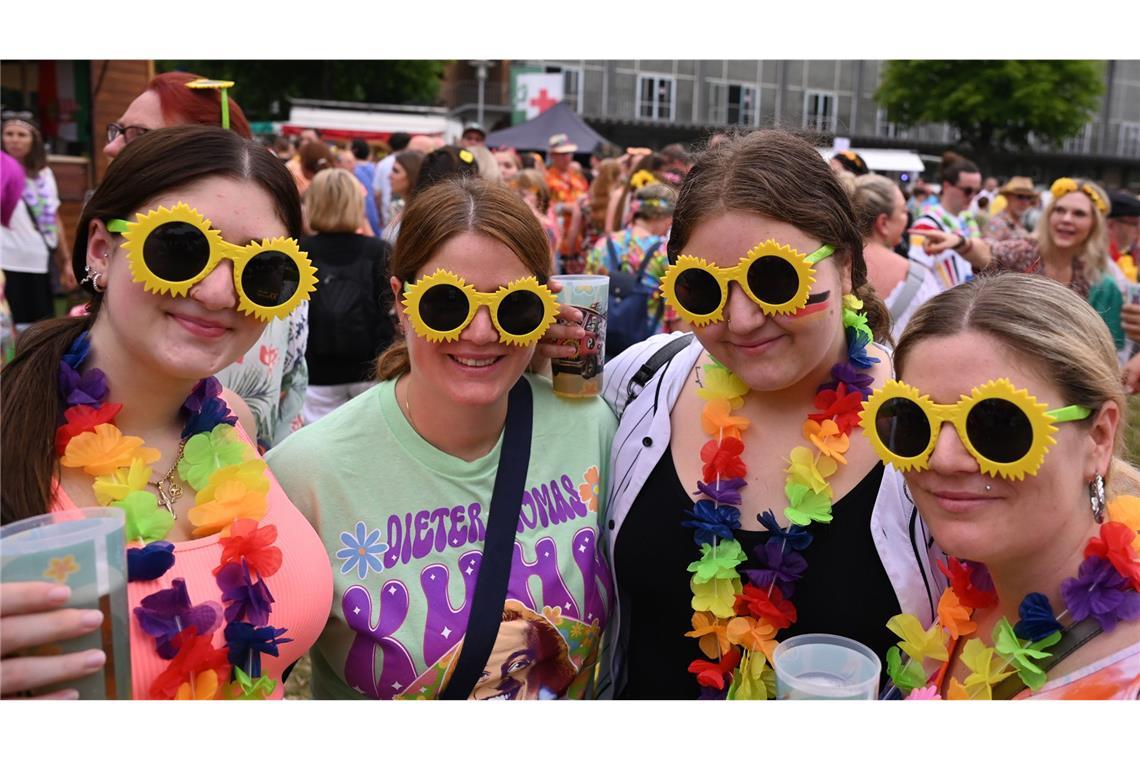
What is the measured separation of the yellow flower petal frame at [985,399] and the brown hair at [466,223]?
92 centimetres

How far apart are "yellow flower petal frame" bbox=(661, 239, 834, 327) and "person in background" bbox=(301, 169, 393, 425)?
2.92 meters

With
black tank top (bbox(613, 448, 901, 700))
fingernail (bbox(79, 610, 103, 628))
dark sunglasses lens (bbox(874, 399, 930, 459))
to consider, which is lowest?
black tank top (bbox(613, 448, 901, 700))

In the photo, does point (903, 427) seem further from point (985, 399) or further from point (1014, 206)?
point (1014, 206)

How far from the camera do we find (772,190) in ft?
6.76

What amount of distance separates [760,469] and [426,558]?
836mm

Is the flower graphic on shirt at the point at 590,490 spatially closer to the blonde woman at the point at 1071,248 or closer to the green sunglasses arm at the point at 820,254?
the green sunglasses arm at the point at 820,254

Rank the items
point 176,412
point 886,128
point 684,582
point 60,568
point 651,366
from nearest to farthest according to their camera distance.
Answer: point 60,568 → point 176,412 → point 684,582 → point 651,366 → point 886,128

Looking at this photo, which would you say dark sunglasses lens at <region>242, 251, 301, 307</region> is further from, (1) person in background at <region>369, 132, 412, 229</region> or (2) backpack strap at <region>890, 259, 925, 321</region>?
(1) person in background at <region>369, 132, 412, 229</region>

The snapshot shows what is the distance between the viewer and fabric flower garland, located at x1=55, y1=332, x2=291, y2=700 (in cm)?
164

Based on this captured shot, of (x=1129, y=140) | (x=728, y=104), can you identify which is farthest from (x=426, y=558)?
(x=1129, y=140)

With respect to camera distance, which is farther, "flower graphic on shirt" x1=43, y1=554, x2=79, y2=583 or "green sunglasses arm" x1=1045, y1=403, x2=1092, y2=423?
"green sunglasses arm" x1=1045, y1=403, x2=1092, y2=423

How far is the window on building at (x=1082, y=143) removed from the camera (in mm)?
44125

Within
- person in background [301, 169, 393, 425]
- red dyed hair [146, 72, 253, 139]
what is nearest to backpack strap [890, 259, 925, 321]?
person in background [301, 169, 393, 425]

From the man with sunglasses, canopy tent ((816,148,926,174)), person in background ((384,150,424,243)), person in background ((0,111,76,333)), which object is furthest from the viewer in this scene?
canopy tent ((816,148,926,174))
